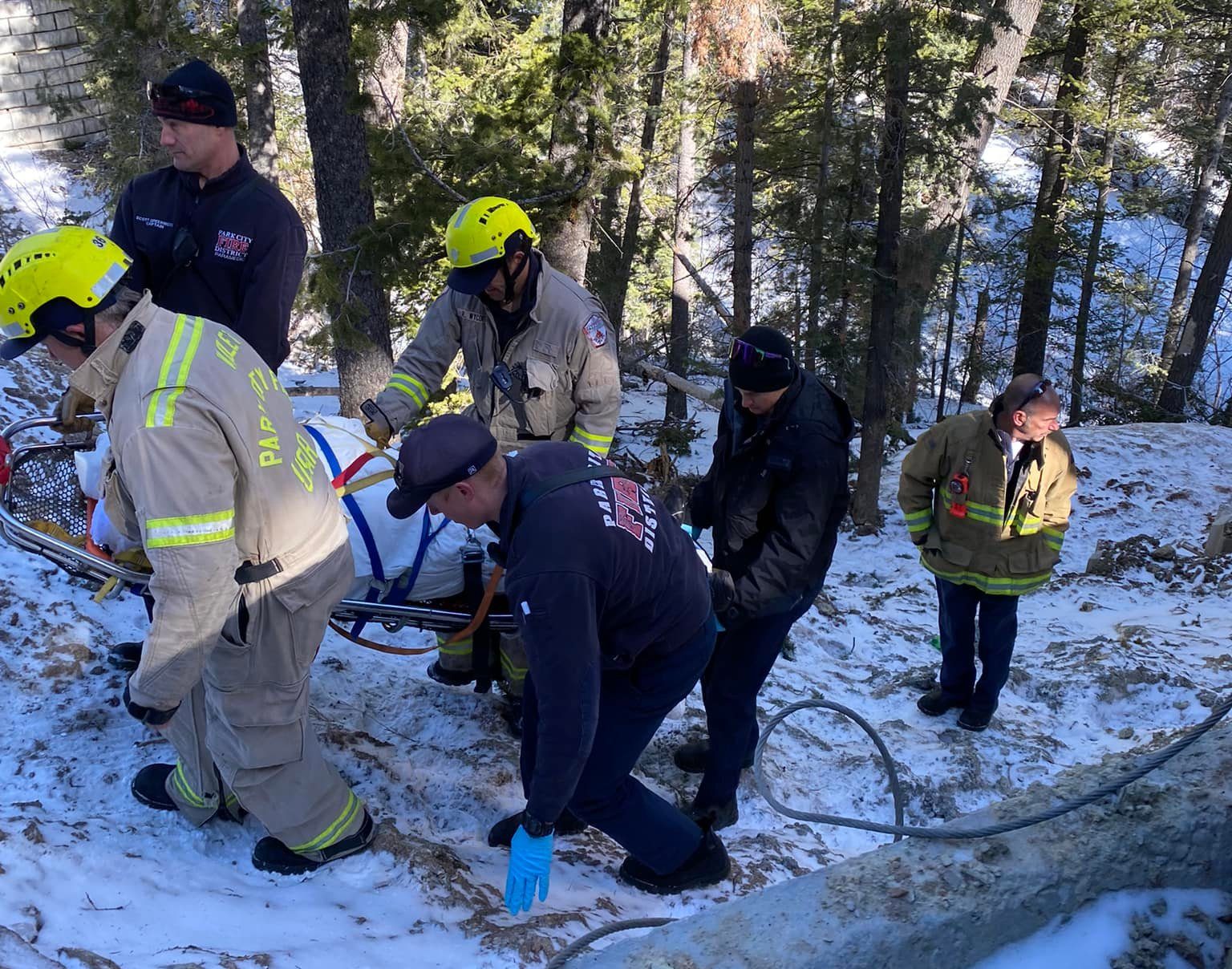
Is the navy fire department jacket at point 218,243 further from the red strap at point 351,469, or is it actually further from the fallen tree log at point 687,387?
the fallen tree log at point 687,387

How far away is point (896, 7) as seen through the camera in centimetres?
946

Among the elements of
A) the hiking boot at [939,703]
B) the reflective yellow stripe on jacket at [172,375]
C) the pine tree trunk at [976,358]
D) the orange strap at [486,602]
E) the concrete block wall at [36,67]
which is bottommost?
the pine tree trunk at [976,358]

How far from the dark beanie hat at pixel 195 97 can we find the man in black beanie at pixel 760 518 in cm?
232

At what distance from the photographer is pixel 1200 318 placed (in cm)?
1606

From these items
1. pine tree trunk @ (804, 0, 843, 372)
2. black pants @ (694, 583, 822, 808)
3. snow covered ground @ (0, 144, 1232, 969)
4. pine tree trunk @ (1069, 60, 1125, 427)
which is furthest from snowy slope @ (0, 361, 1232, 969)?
pine tree trunk @ (1069, 60, 1125, 427)

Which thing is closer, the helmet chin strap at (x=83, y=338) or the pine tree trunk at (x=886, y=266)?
the helmet chin strap at (x=83, y=338)

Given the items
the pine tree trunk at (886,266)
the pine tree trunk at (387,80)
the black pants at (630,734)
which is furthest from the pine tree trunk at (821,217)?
the black pants at (630,734)

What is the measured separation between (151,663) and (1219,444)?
14386 mm

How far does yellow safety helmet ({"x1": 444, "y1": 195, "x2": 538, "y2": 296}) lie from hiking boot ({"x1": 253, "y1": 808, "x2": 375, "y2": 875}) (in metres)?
2.23

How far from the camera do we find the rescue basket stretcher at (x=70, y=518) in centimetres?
333

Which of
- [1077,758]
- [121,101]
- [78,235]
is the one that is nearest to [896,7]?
[1077,758]

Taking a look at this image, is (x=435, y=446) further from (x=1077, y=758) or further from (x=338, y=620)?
(x=1077, y=758)

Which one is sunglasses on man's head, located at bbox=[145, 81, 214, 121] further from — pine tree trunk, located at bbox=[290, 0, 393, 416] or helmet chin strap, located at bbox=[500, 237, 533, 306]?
pine tree trunk, located at bbox=[290, 0, 393, 416]

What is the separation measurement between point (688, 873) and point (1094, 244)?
16564 mm
